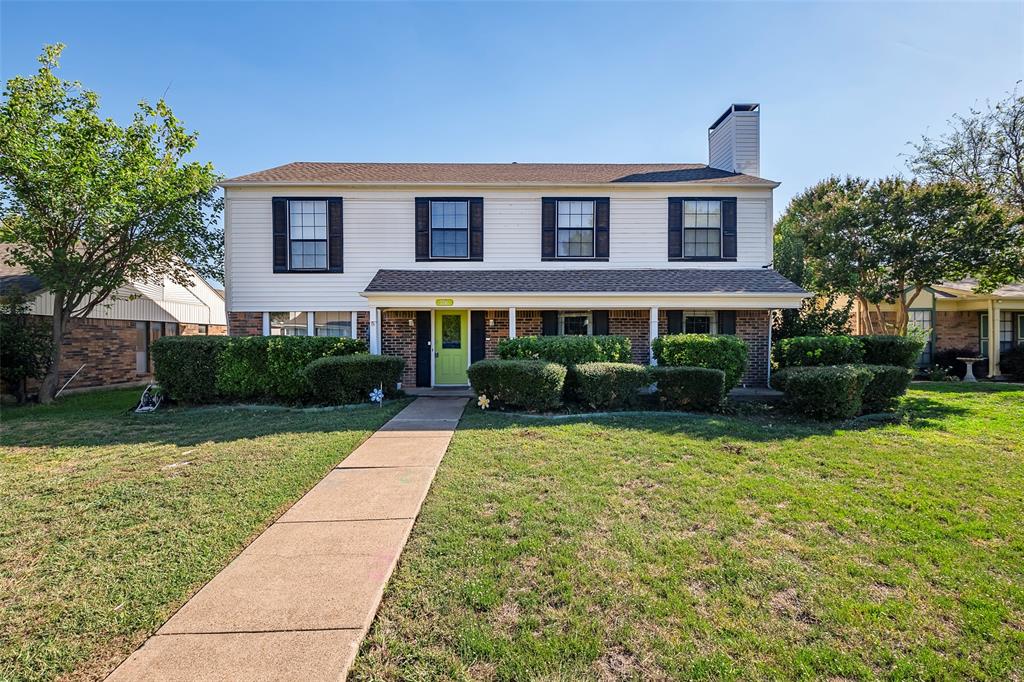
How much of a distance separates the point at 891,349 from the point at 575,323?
6726 millimetres

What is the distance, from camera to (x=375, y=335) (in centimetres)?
1149

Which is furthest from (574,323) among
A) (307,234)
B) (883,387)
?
(307,234)

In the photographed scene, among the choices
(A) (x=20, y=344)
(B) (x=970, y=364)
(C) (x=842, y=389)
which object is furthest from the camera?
(B) (x=970, y=364)

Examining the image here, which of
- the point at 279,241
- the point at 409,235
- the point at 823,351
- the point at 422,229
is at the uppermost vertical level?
the point at 422,229

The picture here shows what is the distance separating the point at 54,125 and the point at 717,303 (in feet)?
49.9

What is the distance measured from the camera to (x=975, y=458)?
220 inches

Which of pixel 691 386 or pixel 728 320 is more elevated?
pixel 728 320

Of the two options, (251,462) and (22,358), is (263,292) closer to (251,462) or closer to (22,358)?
(22,358)

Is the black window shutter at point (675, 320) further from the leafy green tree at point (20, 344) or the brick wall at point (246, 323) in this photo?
the leafy green tree at point (20, 344)

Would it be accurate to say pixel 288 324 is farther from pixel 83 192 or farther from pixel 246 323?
pixel 83 192

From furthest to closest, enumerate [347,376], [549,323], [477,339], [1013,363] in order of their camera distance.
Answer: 1. [1013,363]
2. [477,339]
3. [549,323]
4. [347,376]

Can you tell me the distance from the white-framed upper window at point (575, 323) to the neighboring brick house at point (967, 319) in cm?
1027

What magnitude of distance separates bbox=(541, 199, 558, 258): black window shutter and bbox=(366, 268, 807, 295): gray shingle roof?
1.81ft

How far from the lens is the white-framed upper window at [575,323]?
38.4 ft
